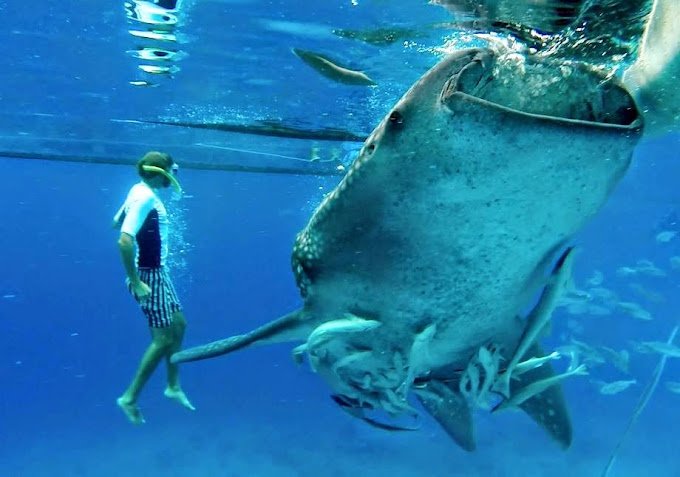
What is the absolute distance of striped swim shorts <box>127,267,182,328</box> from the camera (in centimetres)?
729

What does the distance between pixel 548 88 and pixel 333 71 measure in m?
8.87

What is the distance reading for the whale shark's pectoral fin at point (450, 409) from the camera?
397 cm

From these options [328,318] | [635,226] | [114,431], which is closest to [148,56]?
[328,318]

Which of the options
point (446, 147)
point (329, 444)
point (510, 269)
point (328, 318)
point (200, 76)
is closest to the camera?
point (446, 147)

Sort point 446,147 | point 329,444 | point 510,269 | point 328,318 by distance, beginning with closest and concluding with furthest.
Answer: point 446,147 < point 510,269 < point 328,318 < point 329,444

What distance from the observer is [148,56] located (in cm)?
1067

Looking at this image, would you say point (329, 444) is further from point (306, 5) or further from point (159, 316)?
point (306, 5)

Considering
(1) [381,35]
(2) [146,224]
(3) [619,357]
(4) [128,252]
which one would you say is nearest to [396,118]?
(4) [128,252]

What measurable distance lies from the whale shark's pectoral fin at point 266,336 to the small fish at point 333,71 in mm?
7036

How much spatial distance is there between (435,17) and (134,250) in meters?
5.20

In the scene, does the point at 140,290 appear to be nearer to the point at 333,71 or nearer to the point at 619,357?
the point at 333,71

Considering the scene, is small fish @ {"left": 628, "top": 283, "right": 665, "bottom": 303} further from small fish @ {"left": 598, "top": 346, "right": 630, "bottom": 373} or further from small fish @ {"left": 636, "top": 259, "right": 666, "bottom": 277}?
small fish @ {"left": 598, "top": 346, "right": 630, "bottom": 373}

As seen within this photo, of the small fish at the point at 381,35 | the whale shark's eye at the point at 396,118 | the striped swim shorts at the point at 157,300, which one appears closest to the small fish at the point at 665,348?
the small fish at the point at 381,35

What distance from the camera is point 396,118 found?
2562mm
